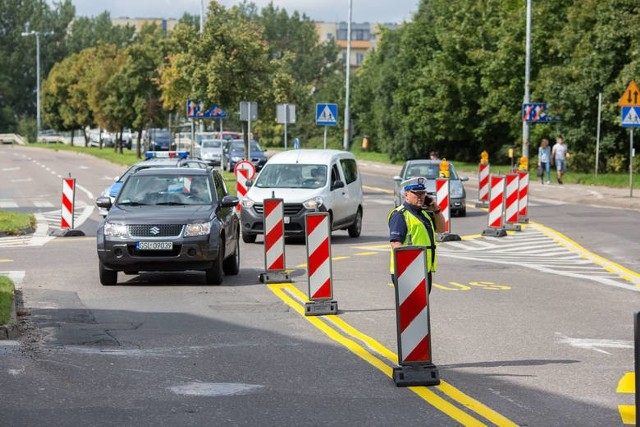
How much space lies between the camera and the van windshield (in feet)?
82.7

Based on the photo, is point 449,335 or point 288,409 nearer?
point 288,409

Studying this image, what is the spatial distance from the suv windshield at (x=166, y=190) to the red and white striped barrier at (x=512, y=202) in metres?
10.6

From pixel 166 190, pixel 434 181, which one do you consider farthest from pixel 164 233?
pixel 434 181

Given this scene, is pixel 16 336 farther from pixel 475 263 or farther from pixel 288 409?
pixel 475 263

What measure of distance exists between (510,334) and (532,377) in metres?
2.48

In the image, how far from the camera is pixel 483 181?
35.9 meters

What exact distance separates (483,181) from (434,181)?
343cm

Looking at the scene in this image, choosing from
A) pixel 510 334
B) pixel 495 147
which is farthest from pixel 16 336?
pixel 495 147

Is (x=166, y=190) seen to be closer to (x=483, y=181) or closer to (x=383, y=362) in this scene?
(x=383, y=362)

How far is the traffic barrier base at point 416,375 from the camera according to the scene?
9.47 metres

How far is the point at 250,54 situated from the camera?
1849 inches

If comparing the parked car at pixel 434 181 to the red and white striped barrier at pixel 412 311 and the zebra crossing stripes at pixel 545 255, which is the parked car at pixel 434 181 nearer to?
the zebra crossing stripes at pixel 545 255

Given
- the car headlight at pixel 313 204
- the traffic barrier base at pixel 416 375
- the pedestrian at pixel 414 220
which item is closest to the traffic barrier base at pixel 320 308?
the pedestrian at pixel 414 220

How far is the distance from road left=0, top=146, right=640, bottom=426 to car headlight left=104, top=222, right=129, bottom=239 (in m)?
0.70
